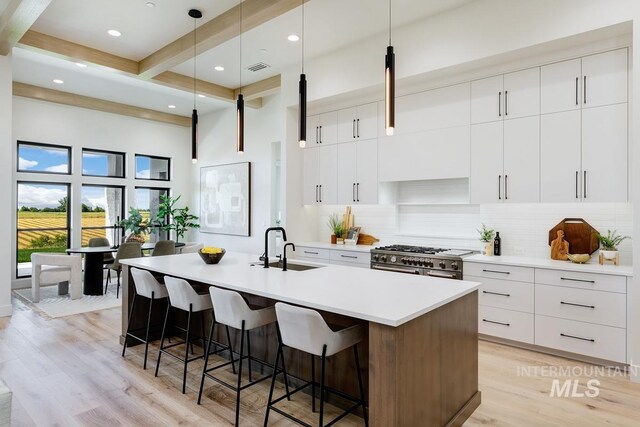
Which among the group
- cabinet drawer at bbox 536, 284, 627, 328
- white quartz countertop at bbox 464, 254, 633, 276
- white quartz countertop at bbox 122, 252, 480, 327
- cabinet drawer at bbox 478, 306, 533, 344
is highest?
white quartz countertop at bbox 464, 254, 633, 276

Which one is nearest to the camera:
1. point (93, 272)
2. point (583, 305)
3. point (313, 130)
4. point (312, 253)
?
point (583, 305)

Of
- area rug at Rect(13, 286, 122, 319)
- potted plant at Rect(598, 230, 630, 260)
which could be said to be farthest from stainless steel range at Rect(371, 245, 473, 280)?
area rug at Rect(13, 286, 122, 319)

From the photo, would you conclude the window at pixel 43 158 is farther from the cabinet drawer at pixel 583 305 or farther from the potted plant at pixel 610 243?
the potted plant at pixel 610 243

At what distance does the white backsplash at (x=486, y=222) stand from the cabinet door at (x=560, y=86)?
40.0 inches

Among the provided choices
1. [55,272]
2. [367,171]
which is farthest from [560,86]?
[55,272]

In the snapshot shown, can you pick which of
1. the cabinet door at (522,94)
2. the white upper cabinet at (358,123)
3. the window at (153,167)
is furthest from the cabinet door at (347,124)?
the window at (153,167)

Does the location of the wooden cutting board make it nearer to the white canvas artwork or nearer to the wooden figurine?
the wooden figurine

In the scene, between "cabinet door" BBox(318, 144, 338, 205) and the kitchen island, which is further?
"cabinet door" BBox(318, 144, 338, 205)

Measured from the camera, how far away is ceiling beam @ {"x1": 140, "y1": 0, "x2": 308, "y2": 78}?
3.80 m

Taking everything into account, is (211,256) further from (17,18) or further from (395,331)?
(17,18)

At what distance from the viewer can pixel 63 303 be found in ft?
18.8

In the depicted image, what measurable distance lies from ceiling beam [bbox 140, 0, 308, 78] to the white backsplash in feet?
9.21

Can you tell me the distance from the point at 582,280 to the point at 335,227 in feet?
10.6

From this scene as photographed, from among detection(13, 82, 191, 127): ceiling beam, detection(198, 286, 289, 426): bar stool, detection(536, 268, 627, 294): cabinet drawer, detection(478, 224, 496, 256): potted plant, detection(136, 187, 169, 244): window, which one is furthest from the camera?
detection(136, 187, 169, 244): window
